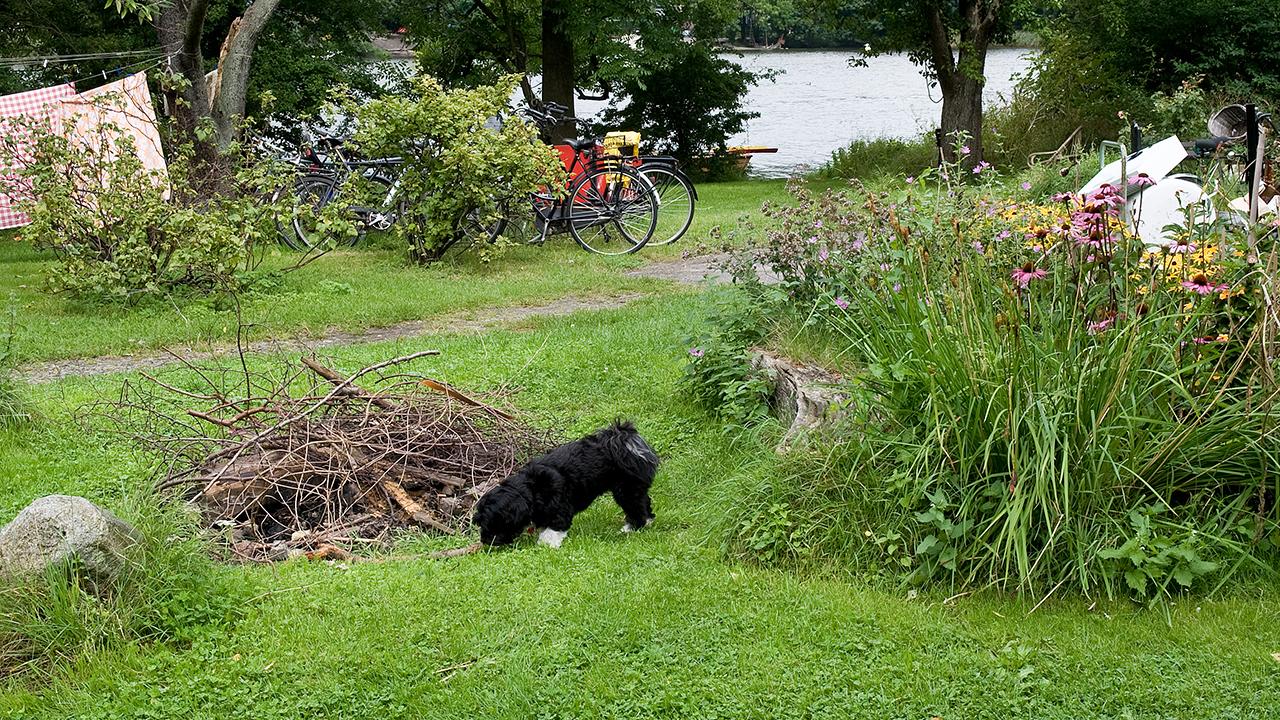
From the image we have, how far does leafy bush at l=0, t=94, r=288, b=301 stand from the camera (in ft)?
33.0

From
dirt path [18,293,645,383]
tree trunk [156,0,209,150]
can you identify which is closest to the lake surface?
dirt path [18,293,645,383]

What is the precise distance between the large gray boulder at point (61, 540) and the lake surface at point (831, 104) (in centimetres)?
1660

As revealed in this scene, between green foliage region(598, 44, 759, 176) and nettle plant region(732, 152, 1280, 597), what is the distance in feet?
61.4

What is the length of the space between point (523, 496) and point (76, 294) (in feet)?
23.8

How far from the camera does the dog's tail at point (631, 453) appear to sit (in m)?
4.98

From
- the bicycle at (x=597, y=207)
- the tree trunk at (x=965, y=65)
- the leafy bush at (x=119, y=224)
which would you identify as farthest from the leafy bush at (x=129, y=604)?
the tree trunk at (x=965, y=65)

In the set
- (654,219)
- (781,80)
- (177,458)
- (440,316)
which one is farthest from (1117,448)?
(781,80)

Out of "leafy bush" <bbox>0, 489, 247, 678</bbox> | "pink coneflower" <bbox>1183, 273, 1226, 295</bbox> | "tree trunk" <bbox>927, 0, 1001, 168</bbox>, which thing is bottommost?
"leafy bush" <bbox>0, 489, 247, 678</bbox>

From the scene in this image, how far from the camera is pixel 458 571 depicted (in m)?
4.61

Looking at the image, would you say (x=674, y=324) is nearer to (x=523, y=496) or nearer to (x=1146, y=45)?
(x=523, y=496)

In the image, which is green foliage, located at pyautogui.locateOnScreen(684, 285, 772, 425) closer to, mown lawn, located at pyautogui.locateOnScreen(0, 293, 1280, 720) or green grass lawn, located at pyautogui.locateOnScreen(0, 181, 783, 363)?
mown lawn, located at pyautogui.locateOnScreen(0, 293, 1280, 720)

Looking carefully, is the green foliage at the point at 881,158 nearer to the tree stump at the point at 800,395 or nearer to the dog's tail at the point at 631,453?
the tree stump at the point at 800,395

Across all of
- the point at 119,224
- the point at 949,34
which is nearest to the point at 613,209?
the point at 119,224

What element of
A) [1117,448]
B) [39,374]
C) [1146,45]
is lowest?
[39,374]
